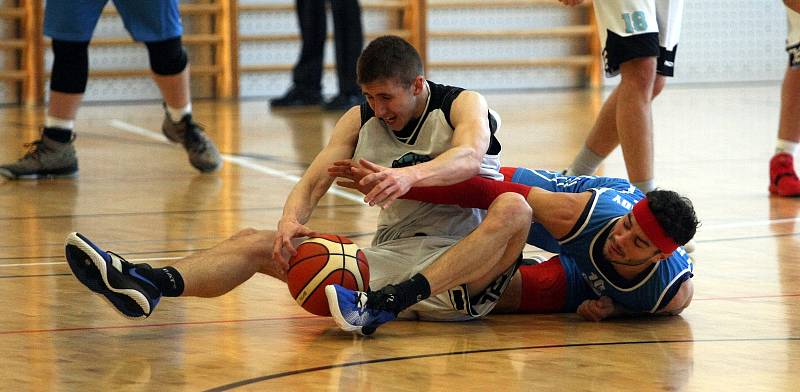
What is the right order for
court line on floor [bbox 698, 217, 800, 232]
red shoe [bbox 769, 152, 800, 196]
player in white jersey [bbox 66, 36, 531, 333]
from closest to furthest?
player in white jersey [bbox 66, 36, 531, 333], court line on floor [bbox 698, 217, 800, 232], red shoe [bbox 769, 152, 800, 196]

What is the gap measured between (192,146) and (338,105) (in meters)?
3.98

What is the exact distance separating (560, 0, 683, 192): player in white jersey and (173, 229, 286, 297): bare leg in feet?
5.28

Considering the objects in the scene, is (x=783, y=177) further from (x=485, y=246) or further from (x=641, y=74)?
(x=485, y=246)

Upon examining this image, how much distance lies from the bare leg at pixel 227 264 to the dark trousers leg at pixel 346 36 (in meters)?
6.59

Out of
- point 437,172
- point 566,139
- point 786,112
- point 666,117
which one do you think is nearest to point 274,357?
point 437,172

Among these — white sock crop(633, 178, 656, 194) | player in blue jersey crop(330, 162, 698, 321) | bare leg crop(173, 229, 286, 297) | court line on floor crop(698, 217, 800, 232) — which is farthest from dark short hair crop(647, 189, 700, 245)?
A: court line on floor crop(698, 217, 800, 232)

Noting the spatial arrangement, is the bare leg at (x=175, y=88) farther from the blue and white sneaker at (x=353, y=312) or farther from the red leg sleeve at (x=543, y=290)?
the blue and white sneaker at (x=353, y=312)

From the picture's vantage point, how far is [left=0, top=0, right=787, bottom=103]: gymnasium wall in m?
12.1

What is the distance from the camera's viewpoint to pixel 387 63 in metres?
2.94

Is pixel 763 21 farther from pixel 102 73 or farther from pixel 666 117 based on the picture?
pixel 102 73

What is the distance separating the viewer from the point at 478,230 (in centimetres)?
293

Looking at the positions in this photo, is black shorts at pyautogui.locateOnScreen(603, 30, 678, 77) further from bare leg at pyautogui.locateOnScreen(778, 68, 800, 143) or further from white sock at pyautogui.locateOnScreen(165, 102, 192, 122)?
white sock at pyautogui.locateOnScreen(165, 102, 192, 122)

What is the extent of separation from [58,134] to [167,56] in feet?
1.95

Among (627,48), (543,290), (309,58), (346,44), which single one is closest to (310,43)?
(309,58)
